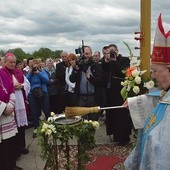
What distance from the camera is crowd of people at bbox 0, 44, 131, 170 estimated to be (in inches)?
219

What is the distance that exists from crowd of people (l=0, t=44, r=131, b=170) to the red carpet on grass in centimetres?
81

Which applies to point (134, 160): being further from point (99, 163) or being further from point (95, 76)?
point (95, 76)

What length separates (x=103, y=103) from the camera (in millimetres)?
8820

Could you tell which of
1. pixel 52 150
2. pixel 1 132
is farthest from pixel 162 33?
pixel 1 132

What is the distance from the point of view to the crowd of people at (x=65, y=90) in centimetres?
556

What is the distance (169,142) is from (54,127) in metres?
1.89

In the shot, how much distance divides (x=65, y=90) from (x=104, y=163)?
150 inches

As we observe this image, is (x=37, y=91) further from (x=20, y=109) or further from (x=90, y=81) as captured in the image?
(x=20, y=109)

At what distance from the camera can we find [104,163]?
6.35m

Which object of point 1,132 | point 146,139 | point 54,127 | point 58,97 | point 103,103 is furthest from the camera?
point 58,97

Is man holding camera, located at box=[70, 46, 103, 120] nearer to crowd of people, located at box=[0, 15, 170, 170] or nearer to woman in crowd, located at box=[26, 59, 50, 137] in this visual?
crowd of people, located at box=[0, 15, 170, 170]

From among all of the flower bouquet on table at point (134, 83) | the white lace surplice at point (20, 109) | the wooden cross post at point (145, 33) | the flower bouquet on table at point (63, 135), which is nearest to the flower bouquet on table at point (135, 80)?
the flower bouquet on table at point (134, 83)

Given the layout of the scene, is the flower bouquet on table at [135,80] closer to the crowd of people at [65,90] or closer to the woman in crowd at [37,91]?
the crowd of people at [65,90]

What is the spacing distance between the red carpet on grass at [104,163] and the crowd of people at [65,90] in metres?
0.81
